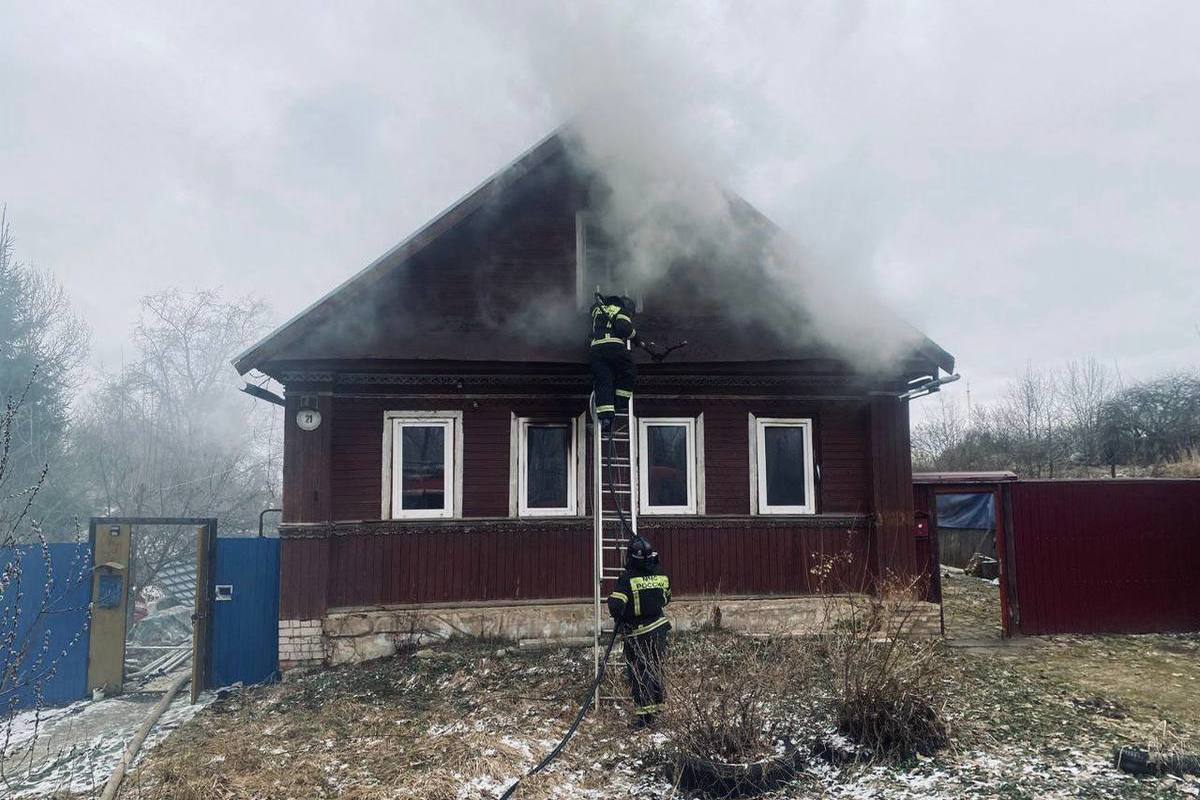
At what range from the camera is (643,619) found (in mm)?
6176

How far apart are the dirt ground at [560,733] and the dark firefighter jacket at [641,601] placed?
0.47 meters

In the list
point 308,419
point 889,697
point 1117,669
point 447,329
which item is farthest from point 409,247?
point 1117,669

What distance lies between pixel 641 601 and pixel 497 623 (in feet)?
9.43

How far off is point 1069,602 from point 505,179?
9222 mm

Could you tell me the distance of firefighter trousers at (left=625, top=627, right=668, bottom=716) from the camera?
604 cm

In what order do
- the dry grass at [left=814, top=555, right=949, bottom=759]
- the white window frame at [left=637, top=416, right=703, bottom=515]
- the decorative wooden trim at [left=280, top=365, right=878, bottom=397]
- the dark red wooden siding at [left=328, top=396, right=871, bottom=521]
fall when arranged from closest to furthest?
the dry grass at [left=814, top=555, right=949, bottom=759], the decorative wooden trim at [left=280, top=365, right=878, bottom=397], the dark red wooden siding at [left=328, top=396, right=871, bottom=521], the white window frame at [left=637, top=416, right=703, bottom=515]

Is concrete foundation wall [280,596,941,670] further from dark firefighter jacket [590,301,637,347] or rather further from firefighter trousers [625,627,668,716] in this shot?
dark firefighter jacket [590,301,637,347]

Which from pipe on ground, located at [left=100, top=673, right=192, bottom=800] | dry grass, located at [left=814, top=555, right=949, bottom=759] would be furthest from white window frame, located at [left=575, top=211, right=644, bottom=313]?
pipe on ground, located at [left=100, top=673, right=192, bottom=800]

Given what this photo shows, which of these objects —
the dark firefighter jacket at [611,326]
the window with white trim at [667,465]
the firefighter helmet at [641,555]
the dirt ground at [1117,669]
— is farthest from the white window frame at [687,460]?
the dirt ground at [1117,669]

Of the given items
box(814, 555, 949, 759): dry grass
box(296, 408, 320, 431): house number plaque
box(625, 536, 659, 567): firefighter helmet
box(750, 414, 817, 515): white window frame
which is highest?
box(296, 408, 320, 431): house number plaque

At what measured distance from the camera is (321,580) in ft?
26.9

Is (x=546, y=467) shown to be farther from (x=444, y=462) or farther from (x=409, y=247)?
(x=409, y=247)

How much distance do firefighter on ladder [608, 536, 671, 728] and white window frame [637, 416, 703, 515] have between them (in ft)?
8.37

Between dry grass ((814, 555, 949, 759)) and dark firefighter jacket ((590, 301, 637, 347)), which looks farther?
dark firefighter jacket ((590, 301, 637, 347))
